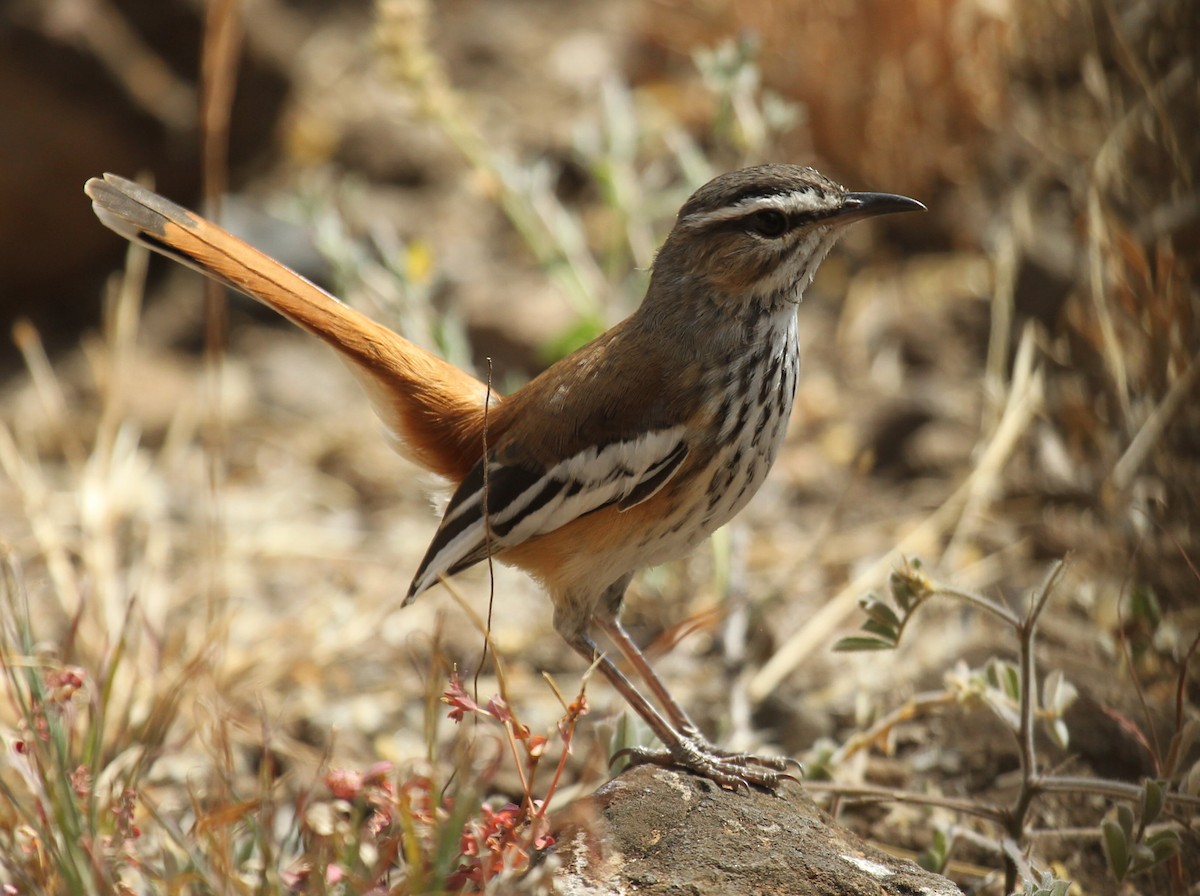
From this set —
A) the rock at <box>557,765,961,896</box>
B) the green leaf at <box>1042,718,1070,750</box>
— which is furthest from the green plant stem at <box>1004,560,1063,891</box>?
the rock at <box>557,765,961,896</box>

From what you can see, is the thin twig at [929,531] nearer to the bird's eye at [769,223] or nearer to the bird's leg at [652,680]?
the bird's leg at [652,680]

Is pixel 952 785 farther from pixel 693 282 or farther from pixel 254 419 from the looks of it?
pixel 254 419

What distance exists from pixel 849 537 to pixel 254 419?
11.2ft

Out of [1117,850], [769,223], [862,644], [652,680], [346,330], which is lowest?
[1117,850]

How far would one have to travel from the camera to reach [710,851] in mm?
3096

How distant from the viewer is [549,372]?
4148mm

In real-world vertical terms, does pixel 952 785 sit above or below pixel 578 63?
below

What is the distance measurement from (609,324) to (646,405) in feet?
7.01

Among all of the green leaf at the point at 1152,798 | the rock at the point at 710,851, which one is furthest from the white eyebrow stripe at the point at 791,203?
the green leaf at the point at 1152,798

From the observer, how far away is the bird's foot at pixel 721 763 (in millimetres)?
3557

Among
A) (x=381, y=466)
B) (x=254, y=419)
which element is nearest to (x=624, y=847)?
(x=381, y=466)

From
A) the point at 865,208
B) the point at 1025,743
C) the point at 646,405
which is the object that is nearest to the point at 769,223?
the point at 865,208

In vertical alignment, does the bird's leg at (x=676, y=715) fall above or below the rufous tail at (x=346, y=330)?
below

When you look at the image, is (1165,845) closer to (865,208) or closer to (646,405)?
(646,405)
